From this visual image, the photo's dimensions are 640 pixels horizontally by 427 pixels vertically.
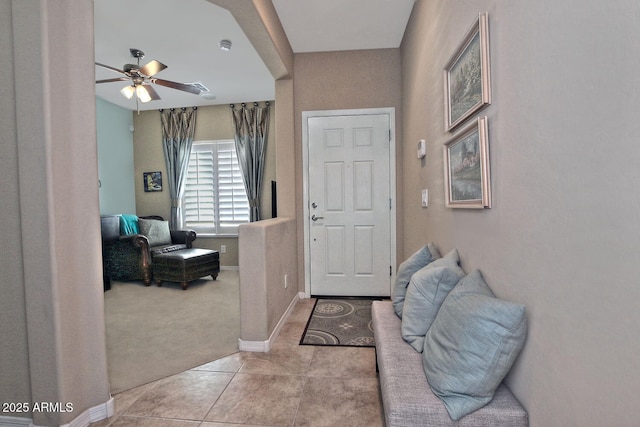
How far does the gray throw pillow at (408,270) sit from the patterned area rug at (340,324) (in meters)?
0.66

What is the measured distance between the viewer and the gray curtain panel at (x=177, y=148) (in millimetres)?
5414

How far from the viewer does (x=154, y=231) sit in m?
4.67

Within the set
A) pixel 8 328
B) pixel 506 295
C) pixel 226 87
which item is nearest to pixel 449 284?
pixel 506 295

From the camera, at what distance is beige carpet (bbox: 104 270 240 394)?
2148 millimetres

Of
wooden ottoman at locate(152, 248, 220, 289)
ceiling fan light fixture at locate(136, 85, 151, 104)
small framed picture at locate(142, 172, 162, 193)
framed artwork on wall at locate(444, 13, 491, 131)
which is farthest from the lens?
small framed picture at locate(142, 172, 162, 193)

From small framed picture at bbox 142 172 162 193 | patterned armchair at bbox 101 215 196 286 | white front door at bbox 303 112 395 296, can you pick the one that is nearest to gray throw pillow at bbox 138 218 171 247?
patterned armchair at bbox 101 215 196 286

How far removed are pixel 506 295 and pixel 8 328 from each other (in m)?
2.24

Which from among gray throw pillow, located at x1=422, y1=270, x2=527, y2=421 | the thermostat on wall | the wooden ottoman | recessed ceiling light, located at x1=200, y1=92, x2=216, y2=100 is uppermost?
recessed ceiling light, located at x1=200, y1=92, x2=216, y2=100

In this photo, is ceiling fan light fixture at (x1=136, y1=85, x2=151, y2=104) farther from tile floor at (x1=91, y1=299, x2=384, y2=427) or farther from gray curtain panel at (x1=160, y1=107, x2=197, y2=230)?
tile floor at (x1=91, y1=299, x2=384, y2=427)

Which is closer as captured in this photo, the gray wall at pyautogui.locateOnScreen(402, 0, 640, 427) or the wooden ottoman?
the gray wall at pyautogui.locateOnScreen(402, 0, 640, 427)

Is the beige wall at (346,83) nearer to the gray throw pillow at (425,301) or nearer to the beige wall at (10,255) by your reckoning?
the gray throw pillow at (425,301)

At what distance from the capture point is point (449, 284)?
1.50m

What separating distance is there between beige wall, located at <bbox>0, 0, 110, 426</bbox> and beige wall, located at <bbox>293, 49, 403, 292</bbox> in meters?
2.25

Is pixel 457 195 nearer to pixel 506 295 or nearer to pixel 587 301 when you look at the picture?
pixel 506 295
